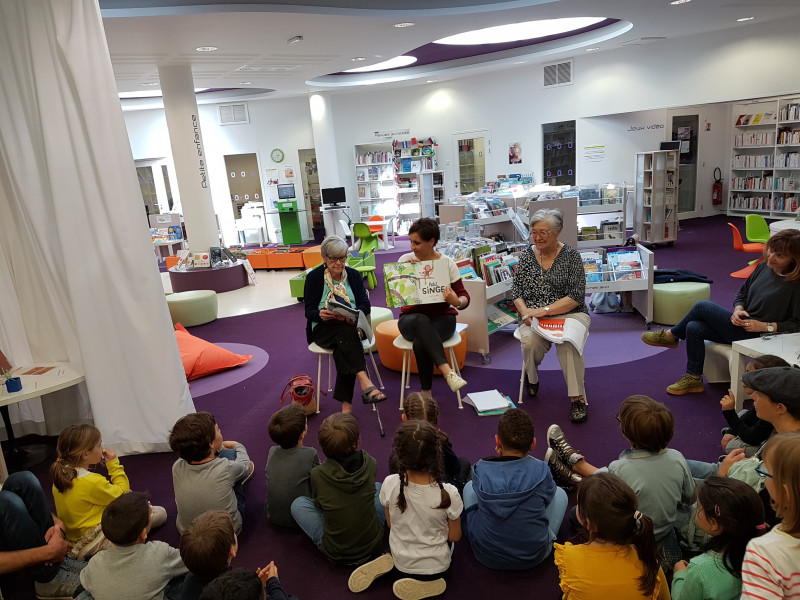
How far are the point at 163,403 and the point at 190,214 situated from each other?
21.6 feet

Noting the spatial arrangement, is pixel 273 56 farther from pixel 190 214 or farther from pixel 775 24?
pixel 775 24

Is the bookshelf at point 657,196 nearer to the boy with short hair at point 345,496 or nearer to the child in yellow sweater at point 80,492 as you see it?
the boy with short hair at point 345,496

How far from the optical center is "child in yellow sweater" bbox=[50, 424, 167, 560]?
2.87 metres

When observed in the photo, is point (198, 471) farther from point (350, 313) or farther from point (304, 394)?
point (350, 313)

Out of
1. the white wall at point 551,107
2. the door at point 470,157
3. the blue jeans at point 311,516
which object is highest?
the white wall at point 551,107

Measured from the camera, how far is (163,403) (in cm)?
422

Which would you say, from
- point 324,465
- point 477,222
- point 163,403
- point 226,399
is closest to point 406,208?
point 477,222

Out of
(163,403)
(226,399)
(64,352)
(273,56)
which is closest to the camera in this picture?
(163,403)

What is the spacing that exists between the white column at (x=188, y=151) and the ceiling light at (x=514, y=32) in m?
4.73

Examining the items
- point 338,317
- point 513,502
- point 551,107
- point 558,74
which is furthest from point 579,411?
point 558,74

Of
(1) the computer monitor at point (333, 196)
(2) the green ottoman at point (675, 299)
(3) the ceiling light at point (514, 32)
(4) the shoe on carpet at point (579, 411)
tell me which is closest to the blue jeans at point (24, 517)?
(4) the shoe on carpet at point (579, 411)

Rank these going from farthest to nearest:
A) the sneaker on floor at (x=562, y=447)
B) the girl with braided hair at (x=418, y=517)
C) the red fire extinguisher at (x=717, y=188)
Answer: the red fire extinguisher at (x=717, y=188) < the sneaker on floor at (x=562, y=447) < the girl with braided hair at (x=418, y=517)

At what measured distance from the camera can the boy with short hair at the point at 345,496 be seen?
2766mm

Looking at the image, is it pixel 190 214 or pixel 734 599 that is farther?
pixel 190 214
